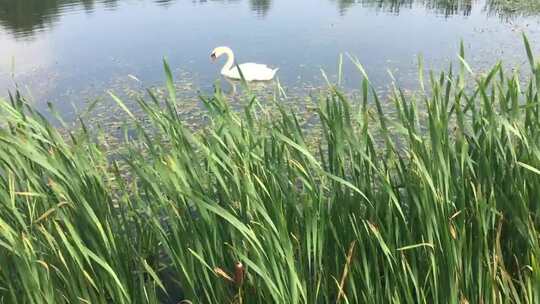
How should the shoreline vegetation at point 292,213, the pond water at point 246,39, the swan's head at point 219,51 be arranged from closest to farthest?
the shoreline vegetation at point 292,213 < the pond water at point 246,39 < the swan's head at point 219,51

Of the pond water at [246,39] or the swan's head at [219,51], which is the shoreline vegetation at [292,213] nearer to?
the pond water at [246,39]

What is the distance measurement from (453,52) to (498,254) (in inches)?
240

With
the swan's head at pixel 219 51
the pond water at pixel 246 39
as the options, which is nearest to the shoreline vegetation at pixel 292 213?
the pond water at pixel 246 39

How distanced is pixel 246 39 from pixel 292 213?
7442 mm

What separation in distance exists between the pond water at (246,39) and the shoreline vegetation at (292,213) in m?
4.36

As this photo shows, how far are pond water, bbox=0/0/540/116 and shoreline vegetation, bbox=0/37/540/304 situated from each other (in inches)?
172

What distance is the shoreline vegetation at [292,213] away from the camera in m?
1.54

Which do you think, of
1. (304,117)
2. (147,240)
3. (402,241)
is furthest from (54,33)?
(402,241)

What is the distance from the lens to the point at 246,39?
28.9 feet

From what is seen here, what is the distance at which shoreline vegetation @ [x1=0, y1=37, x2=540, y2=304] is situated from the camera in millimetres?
1536

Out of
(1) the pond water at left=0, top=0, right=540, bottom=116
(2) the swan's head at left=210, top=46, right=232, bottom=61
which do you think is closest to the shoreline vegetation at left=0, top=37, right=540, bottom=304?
(1) the pond water at left=0, top=0, right=540, bottom=116

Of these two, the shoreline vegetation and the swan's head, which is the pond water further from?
the shoreline vegetation

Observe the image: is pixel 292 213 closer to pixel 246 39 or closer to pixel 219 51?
pixel 219 51

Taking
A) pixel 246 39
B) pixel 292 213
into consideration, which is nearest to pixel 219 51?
pixel 246 39
